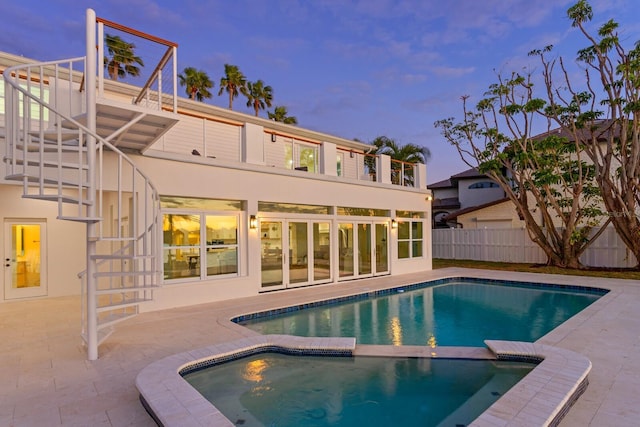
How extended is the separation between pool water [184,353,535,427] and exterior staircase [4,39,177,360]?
1.83 metres

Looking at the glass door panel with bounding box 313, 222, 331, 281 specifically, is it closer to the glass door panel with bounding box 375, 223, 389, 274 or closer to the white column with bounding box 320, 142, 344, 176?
the white column with bounding box 320, 142, 344, 176

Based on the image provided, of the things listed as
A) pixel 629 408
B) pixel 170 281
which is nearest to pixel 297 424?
pixel 629 408

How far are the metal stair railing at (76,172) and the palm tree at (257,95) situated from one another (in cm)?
1840

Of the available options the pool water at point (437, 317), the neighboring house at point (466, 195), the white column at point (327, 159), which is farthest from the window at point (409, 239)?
the neighboring house at point (466, 195)

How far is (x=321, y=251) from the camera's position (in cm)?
1090

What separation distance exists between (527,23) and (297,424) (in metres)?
15.9

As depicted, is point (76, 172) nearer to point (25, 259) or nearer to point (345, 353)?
point (25, 259)

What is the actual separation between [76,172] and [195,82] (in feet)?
62.8

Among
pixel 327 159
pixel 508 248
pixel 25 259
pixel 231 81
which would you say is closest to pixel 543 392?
pixel 327 159

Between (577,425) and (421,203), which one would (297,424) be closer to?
(577,425)

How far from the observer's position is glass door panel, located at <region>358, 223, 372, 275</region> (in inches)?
476

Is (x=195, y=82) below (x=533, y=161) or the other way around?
the other way around

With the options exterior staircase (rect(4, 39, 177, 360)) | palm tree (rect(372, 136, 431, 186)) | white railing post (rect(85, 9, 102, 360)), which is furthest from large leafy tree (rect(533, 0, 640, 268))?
white railing post (rect(85, 9, 102, 360))

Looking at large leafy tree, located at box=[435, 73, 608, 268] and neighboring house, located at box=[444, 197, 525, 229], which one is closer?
large leafy tree, located at box=[435, 73, 608, 268]
